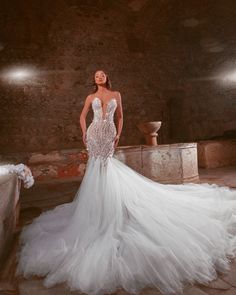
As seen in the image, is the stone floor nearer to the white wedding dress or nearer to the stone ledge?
the white wedding dress

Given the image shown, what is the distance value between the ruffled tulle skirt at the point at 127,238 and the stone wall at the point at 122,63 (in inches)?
263

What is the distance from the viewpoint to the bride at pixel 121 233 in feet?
6.37

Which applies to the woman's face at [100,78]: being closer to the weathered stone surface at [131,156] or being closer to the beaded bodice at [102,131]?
the beaded bodice at [102,131]

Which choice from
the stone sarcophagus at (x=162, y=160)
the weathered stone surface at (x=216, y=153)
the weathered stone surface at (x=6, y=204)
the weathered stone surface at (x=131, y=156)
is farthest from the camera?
the weathered stone surface at (x=216, y=153)

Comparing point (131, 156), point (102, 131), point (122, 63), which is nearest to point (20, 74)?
point (122, 63)

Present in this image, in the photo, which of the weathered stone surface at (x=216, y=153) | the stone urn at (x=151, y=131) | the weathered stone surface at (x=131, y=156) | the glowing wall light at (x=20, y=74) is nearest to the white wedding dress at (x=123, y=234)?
the weathered stone surface at (x=131, y=156)

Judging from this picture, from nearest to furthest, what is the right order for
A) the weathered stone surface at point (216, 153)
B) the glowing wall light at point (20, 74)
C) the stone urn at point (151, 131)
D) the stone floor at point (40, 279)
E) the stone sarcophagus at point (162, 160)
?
the stone floor at point (40, 279) < the stone sarcophagus at point (162, 160) < the stone urn at point (151, 131) < the weathered stone surface at point (216, 153) < the glowing wall light at point (20, 74)

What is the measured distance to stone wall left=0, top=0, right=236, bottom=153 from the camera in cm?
905

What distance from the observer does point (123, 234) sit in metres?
2.28

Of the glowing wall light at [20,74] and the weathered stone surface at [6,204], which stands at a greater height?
the glowing wall light at [20,74]

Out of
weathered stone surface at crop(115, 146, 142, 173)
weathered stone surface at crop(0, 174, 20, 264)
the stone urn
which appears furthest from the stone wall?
weathered stone surface at crop(0, 174, 20, 264)

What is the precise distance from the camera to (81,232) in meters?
2.50

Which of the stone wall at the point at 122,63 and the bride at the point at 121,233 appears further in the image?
the stone wall at the point at 122,63

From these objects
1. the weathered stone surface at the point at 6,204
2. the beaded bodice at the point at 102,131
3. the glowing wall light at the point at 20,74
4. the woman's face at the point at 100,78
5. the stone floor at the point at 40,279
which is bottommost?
the stone floor at the point at 40,279
